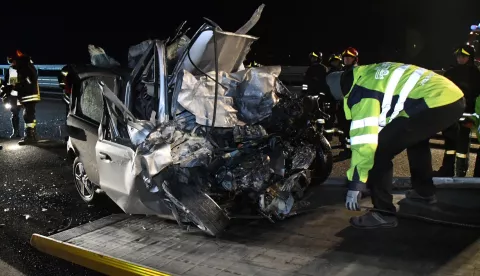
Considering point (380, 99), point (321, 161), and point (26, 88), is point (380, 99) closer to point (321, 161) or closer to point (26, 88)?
point (321, 161)

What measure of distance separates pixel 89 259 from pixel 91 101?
7.05ft

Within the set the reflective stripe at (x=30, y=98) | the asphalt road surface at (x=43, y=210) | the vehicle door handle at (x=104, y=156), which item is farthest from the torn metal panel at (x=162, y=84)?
the reflective stripe at (x=30, y=98)

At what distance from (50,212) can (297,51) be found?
26.9 m

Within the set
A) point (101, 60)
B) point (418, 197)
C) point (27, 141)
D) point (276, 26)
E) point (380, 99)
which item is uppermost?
point (276, 26)

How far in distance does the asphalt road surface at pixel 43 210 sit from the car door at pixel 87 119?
65 cm

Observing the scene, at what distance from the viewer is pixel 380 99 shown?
3756 millimetres

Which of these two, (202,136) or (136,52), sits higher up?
(136,52)

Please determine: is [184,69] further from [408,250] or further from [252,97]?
[408,250]

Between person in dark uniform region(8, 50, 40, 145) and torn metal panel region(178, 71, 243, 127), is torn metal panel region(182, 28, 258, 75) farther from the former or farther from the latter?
person in dark uniform region(8, 50, 40, 145)

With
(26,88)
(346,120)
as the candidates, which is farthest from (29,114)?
(346,120)

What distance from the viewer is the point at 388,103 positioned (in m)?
3.76

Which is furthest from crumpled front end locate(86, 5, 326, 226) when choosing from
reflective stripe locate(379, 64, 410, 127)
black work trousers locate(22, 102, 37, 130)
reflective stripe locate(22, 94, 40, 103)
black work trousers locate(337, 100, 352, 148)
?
black work trousers locate(22, 102, 37, 130)

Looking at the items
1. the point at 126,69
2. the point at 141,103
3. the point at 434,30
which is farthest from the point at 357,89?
the point at 434,30

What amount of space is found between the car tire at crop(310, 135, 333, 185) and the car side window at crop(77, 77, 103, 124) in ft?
7.90
